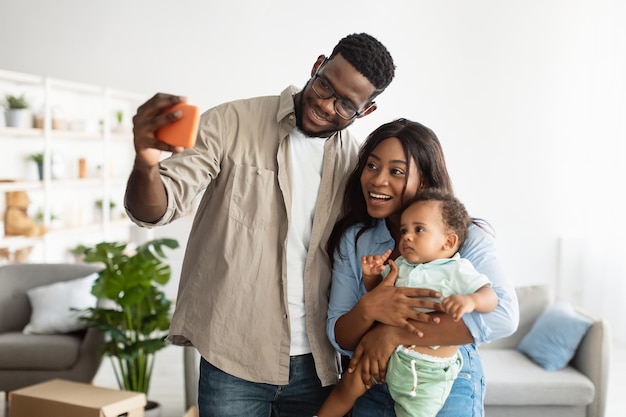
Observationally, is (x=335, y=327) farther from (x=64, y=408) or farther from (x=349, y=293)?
(x=64, y=408)

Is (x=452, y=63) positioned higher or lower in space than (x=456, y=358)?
higher

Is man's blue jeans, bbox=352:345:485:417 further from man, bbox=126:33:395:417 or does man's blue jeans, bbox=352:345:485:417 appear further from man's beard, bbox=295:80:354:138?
man's beard, bbox=295:80:354:138

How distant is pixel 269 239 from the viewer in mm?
1728

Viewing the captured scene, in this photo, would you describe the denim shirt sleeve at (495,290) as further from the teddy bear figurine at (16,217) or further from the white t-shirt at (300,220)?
the teddy bear figurine at (16,217)

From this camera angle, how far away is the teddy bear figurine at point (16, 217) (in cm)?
524

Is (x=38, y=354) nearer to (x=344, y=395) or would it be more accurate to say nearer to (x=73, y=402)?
(x=73, y=402)

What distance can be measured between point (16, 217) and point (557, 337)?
12.2ft

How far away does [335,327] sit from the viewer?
1.70 meters

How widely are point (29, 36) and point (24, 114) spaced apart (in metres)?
1.93

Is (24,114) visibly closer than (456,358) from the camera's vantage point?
No

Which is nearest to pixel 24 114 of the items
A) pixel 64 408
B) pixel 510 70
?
pixel 64 408

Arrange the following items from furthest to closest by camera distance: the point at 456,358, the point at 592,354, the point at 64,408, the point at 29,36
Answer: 1. the point at 29,36
2. the point at 592,354
3. the point at 64,408
4. the point at 456,358

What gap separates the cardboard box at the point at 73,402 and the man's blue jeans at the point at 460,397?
1.60m

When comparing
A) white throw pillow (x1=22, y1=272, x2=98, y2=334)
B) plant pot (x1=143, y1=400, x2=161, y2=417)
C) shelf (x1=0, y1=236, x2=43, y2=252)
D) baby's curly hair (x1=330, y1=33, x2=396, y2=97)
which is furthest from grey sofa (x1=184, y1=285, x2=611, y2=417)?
baby's curly hair (x1=330, y1=33, x2=396, y2=97)
